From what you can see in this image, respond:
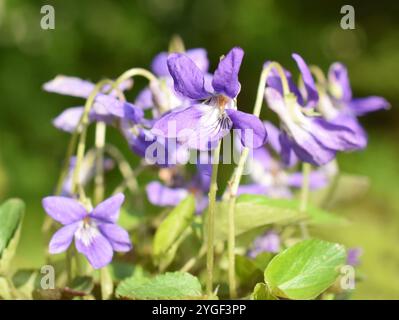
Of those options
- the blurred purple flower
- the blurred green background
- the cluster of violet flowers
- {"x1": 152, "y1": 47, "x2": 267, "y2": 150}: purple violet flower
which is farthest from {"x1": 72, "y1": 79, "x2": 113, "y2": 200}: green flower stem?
the blurred green background

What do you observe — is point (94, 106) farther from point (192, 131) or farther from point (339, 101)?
point (339, 101)

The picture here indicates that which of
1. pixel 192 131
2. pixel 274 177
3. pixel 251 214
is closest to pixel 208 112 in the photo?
pixel 192 131

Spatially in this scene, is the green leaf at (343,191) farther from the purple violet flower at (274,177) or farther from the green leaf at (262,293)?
the green leaf at (262,293)

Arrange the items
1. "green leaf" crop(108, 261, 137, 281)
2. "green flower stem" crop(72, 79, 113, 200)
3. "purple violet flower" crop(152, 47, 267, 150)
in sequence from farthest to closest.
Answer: "green leaf" crop(108, 261, 137, 281) < "green flower stem" crop(72, 79, 113, 200) < "purple violet flower" crop(152, 47, 267, 150)

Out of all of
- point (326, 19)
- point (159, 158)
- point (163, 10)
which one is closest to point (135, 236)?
point (159, 158)

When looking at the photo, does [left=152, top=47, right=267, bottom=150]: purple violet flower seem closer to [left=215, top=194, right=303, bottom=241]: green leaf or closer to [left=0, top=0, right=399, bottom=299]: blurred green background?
[left=215, top=194, right=303, bottom=241]: green leaf

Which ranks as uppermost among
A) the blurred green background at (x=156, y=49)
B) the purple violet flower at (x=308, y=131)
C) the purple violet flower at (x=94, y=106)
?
the blurred green background at (x=156, y=49)

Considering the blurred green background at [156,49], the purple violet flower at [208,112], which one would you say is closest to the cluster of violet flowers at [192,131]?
the purple violet flower at [208,112]

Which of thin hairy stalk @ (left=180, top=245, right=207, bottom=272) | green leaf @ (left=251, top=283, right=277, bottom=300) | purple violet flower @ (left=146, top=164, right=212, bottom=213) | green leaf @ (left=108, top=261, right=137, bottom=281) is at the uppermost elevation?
purple violet flower @ (left=146, top=164, right=212, bottom=213)
